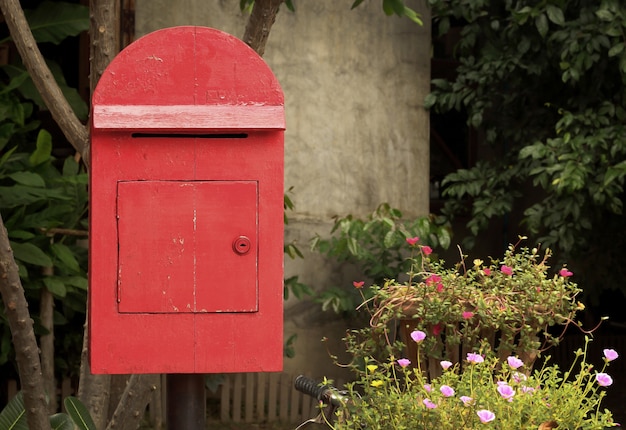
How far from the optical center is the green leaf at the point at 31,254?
273 inches

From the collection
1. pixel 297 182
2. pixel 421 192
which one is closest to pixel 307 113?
pixel 297 182

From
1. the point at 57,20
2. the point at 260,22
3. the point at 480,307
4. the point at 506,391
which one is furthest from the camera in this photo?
the point at 57,20

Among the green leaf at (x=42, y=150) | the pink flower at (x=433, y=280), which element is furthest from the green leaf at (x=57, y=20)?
the pink flower at (x=433, y=280)

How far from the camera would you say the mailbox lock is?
2.93 m

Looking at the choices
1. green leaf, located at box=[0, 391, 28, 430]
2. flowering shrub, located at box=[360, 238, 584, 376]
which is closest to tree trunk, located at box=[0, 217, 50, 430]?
green leaf, located at box=[0, 391, 28, 430]

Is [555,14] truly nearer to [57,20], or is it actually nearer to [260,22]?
[57,20]

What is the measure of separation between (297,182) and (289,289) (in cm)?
85

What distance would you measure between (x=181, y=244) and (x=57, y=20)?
5103 mm

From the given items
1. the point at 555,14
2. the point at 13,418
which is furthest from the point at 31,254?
the point at 555,14

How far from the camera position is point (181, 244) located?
2914 mm

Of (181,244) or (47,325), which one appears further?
(47,325)

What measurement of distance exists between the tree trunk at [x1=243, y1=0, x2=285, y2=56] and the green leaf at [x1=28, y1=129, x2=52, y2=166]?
3.34 m

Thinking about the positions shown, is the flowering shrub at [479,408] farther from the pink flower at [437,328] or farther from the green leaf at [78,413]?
the pink flower at [437,328]

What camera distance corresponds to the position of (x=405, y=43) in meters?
8.79
